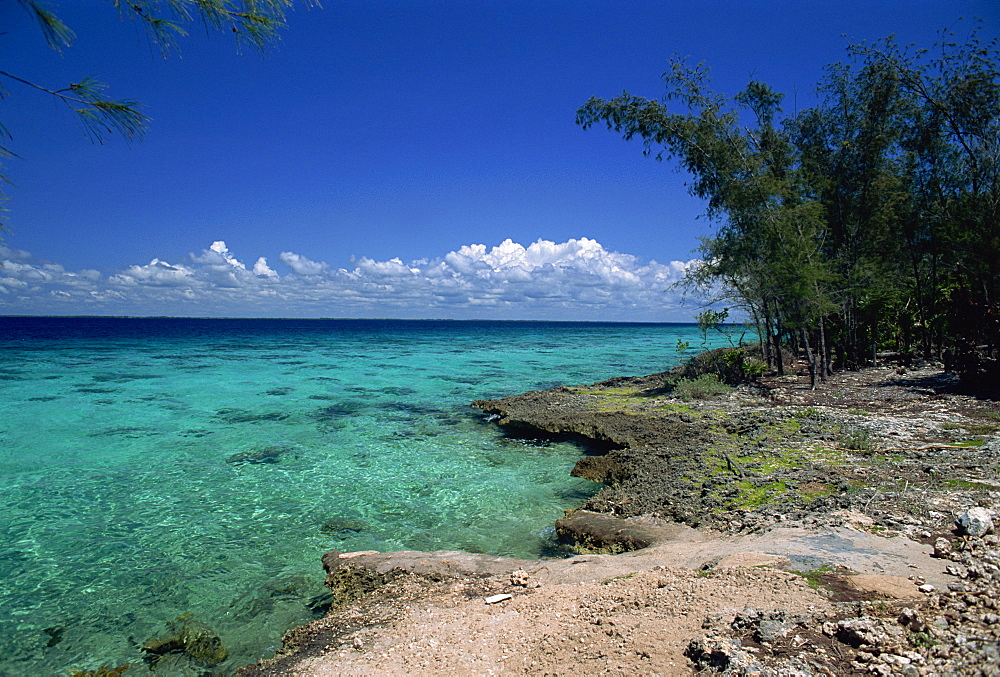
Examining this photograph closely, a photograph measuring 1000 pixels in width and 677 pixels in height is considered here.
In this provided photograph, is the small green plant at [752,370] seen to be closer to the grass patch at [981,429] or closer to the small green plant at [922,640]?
the grass patch at [981,429]

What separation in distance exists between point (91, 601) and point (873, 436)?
42.4 feet

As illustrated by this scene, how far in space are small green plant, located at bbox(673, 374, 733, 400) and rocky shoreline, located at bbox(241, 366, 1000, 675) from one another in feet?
19.6

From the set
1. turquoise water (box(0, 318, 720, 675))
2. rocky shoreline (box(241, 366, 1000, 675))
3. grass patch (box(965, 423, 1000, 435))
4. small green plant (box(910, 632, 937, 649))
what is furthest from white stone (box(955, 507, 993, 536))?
grass patch (box(965, 423, 1000, 435))

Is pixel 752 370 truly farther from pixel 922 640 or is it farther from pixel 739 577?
pixel 922 640

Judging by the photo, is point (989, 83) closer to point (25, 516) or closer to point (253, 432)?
point (253, 432)

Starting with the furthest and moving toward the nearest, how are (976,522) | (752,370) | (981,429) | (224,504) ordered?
(752,370) → (224,504) → (981,429) → (976,522)

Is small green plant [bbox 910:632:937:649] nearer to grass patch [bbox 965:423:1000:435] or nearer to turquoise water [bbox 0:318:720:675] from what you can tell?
turquoise water [bbox 0:318:720:675]

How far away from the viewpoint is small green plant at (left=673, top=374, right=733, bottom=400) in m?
17.0

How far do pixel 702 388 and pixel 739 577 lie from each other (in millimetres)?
13286

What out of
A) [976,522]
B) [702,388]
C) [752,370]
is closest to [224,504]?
[976,522]

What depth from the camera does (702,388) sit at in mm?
17172

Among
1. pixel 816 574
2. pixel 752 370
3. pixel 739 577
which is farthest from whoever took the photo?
pixel 752 370

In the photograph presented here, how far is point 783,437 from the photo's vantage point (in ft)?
36.1

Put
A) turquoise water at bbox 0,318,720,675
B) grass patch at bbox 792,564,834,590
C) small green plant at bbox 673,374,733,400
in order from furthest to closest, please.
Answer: small green plant at bbox 673,374,733,400 < turquoise water at bbox 0,318,720,675 < grass patch at bbox 792,564,834,590
